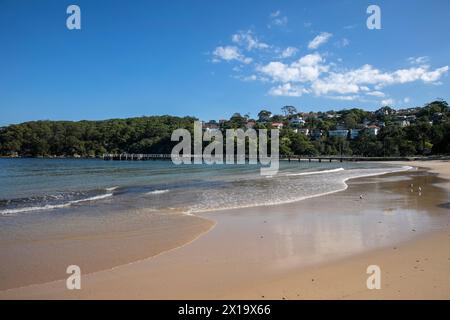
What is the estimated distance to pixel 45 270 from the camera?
20.6 feet

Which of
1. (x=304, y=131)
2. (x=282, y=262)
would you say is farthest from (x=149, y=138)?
(x=282, y=262)

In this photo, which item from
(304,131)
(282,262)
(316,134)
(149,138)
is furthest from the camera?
(304,131)

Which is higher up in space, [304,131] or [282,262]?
[304,131]

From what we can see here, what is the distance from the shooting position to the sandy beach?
16.5ft

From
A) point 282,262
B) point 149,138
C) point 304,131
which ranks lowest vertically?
point 282,262

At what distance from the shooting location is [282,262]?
6.45m

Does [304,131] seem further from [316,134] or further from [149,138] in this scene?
[149,138]

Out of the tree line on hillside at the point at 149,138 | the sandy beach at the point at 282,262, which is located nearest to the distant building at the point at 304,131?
the tree line on hillside at the point at 149,138

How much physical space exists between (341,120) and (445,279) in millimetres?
187837

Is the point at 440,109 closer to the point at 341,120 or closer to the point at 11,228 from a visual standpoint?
the point at 341,120

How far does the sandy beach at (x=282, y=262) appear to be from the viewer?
5035 mm

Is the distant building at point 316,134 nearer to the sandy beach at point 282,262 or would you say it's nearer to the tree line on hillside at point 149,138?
the tree line on hillside at point 149,138

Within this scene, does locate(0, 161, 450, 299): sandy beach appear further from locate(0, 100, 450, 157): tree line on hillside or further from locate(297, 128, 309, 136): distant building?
locate(297, 128, 309, 136): distant building
